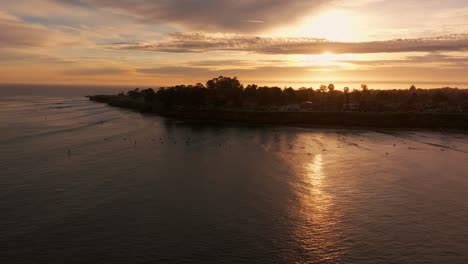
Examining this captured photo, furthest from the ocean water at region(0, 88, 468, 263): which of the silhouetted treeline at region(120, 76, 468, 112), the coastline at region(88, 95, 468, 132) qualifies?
the silhouetted treeline at region(120, 76, 468, 112)

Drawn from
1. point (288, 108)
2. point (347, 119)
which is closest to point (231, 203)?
point (347, 119)

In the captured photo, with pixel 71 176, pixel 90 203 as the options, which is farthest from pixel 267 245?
pixel 71 176

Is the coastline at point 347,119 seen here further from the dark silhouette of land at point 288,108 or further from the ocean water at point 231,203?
the ocean water at point 231,203

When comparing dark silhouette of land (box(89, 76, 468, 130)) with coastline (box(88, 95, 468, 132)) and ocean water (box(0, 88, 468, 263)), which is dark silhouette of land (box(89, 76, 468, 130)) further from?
ocean water (box(0, 88, 468, 263))

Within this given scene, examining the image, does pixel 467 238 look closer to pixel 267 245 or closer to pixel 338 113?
pixel 267 245

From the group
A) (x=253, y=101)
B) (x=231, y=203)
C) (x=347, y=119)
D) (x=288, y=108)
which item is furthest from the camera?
(x=253, y=101)

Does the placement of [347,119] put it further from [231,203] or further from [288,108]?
[231,203]
